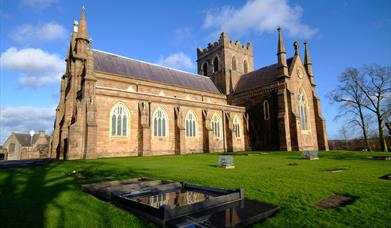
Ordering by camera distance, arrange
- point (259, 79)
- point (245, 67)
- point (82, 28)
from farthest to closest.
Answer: point (245, 67) < point (259, 79) < point (82, 28)

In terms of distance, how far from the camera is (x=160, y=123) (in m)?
27.8

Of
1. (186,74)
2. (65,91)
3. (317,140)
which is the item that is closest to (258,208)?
(65,91)

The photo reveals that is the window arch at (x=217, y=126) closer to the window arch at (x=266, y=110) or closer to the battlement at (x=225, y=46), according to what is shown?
Result: the window arch at (x=266, y=110)

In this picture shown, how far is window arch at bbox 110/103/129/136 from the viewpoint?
24.2 meters

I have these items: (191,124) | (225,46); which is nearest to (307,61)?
(225,46)

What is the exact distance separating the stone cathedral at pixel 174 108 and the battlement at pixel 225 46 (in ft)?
4.20

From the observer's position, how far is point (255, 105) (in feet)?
119

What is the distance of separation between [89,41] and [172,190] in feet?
79.5

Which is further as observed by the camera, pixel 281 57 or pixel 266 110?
pixel 266 110

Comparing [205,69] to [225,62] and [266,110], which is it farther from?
[266,110]

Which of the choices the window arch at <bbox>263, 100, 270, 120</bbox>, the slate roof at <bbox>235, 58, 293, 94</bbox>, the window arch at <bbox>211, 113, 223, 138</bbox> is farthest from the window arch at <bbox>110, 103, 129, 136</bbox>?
the slate roof at <bbox>235, 58, 293, 94</bbox>

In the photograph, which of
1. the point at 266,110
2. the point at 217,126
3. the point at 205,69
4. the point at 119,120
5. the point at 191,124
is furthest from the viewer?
the point at 205,69

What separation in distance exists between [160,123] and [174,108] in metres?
2.78

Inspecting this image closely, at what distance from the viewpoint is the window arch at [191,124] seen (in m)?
30.3
